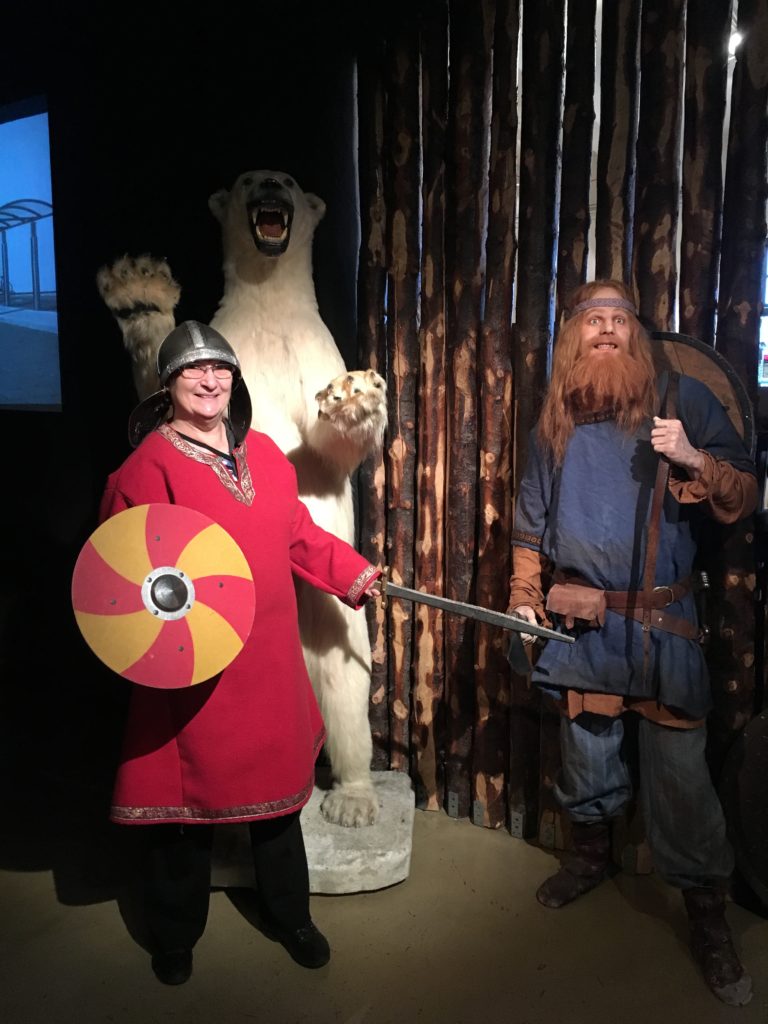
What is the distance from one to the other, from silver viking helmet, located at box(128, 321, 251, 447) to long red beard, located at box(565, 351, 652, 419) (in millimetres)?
944

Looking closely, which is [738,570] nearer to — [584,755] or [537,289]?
[584,755]

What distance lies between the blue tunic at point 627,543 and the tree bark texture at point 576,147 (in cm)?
57

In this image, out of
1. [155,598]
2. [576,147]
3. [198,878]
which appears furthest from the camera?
[576,147]

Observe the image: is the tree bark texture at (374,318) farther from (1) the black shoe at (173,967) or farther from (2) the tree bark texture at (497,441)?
(1) the black shoe at (173,967)

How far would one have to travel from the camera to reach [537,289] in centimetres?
251

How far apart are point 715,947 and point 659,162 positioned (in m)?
2.30

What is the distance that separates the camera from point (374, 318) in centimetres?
280

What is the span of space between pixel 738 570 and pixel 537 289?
3.65 ft

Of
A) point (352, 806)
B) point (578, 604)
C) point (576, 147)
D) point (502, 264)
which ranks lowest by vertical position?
point (352, 806)

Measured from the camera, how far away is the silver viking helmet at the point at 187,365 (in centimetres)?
190

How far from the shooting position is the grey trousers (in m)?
2.14

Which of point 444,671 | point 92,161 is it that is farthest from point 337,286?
point 444,671

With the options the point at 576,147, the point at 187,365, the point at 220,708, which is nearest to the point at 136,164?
the point at 187,365

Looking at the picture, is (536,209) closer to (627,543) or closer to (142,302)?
(627,543)
